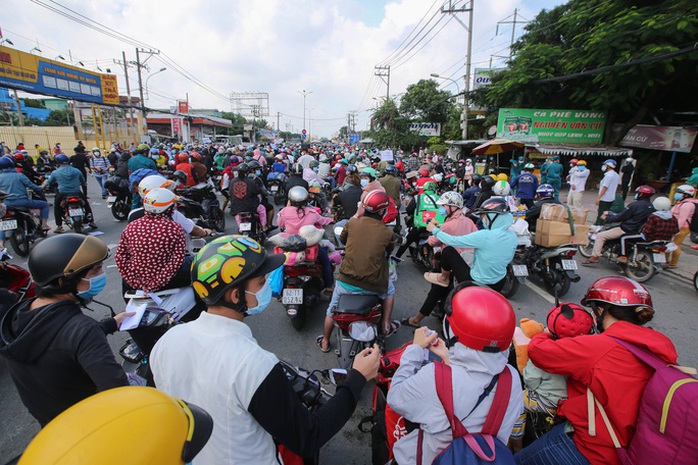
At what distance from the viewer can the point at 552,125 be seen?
1714 centimetres

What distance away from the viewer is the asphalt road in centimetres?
264

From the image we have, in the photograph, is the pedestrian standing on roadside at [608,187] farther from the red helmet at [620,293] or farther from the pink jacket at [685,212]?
the red helmet at [620,293]

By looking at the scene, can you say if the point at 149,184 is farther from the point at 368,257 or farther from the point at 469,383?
the point at 469,383

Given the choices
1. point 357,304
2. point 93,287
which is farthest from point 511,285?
point 93,287

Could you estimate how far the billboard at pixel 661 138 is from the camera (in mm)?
14352

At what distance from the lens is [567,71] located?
601 inches

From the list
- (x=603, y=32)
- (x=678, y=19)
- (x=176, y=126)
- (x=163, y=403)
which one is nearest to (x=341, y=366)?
(x=163, y=403)

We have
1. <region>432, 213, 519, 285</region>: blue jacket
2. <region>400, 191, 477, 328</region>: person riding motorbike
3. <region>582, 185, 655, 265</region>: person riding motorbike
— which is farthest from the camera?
<region>582, 185, 655, 265</region>: person riding motorbike

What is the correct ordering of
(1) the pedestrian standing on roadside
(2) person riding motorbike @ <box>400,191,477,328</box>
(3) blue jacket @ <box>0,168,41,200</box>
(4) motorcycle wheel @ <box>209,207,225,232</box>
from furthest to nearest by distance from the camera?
(1) the pedestrian standing on roadside, (4) motorcycle wheel @ <box>209,207,225,232</box>, (3) blue jacket @ <box>0,168,41,200</box>, (2) person riding motorbike @ <box>400,191,477,328</box>

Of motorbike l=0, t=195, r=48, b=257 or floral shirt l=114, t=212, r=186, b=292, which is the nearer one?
floral shirt l=114, t=212, r=186, b=292

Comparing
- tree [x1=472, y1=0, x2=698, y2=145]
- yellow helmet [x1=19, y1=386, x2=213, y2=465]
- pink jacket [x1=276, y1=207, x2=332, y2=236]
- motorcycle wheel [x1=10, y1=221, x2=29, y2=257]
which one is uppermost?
tree [x1=472, y1=0, x2=698, y2=145]

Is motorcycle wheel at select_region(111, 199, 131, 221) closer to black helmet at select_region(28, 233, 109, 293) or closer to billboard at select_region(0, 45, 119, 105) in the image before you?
black helmet at select_region(28, 233, 109, 293)

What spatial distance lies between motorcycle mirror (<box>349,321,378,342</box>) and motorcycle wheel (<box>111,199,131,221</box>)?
846cm

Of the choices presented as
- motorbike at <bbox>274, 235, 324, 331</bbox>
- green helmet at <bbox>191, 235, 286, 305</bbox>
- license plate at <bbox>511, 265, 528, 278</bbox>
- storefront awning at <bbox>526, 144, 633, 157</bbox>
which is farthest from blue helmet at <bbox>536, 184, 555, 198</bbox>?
storefront awning at <bbox>526, 144, 633, 157</bbox>
